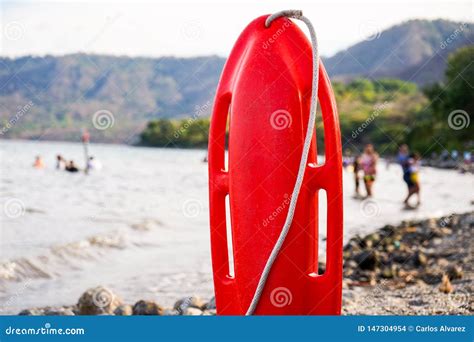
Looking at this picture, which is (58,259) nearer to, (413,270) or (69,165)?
(413,270)

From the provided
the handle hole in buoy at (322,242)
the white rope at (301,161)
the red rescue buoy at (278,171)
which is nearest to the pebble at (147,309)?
the handle hole in buoy at (322,242)

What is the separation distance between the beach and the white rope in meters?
2.28

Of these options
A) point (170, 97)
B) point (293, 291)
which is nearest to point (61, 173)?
point (170, 97)

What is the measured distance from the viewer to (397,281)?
22.5ft

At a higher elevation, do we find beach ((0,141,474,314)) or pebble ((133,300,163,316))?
pebble ((133,300,163,316))

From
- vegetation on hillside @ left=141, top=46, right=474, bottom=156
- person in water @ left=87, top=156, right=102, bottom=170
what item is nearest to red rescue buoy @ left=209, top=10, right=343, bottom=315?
vegetation on hillside @ left=141, top=46, right=474, bottom=156

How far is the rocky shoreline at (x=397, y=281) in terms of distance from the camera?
518cm

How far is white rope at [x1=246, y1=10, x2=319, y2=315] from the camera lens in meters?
3.50

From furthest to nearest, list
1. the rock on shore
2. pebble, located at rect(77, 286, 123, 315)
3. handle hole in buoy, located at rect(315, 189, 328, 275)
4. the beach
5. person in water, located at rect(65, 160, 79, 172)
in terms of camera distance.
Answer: person in water, located at rect(65, 160, 79, 172) → the beach → handle hole in buoy, located at rect(315, 189, 328, 275) → pebble, located at rect(77, 286, 123, 315) → the rock on shore

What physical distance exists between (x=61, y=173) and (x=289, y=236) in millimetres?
25599

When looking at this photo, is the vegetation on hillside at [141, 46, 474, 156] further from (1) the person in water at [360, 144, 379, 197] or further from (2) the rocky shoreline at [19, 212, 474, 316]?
(2) the rocky shoreline at [19, 212, 474, 316]

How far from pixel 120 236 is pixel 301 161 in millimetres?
8078

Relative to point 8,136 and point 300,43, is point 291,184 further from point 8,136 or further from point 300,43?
point 8,136

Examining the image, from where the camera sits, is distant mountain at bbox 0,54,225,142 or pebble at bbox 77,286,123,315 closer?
pebble at bbox 77,286,123,315
